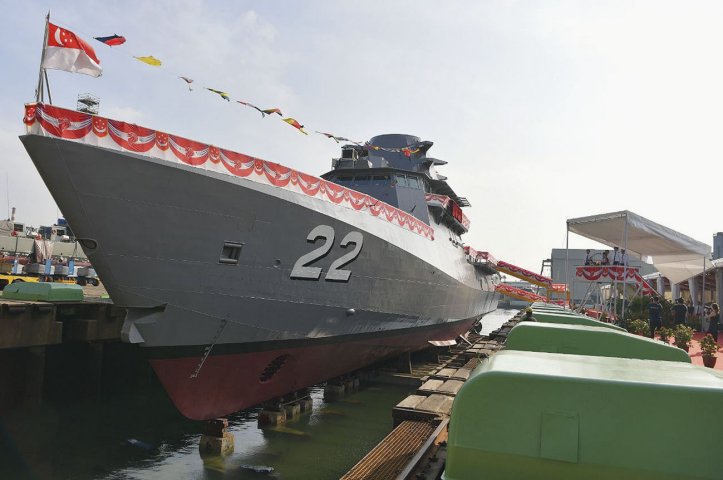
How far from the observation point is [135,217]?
8023 millimetres

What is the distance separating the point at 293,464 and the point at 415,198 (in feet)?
32.9

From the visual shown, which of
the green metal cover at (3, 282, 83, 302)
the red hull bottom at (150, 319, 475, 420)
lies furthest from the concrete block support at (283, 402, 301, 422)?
the green metal cover at (3, 282, 83, 302)

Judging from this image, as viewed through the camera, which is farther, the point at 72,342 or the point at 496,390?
the point at 72,342

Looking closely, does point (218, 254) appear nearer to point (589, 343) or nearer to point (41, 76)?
point (41, 76)

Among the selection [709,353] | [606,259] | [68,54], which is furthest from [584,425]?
[606,259]

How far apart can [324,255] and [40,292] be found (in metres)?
8.10

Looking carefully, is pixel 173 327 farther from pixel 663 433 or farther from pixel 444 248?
pixel 444 248

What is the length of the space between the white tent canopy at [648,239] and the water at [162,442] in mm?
10091

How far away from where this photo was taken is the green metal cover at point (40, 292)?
12859 mm

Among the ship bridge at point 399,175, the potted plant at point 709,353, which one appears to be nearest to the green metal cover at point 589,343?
the potted plant at point 709,353

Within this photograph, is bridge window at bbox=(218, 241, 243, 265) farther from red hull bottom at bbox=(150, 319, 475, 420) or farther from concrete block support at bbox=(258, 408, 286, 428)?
concrete block support at bbox=(258, 408, 286, 428)

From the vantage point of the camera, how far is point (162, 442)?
9695 millimetres

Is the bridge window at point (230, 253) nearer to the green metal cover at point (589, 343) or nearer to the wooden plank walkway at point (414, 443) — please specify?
the wooden plank walkway at point (414, 443)

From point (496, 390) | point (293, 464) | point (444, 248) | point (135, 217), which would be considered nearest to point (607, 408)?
point (496, 390)
